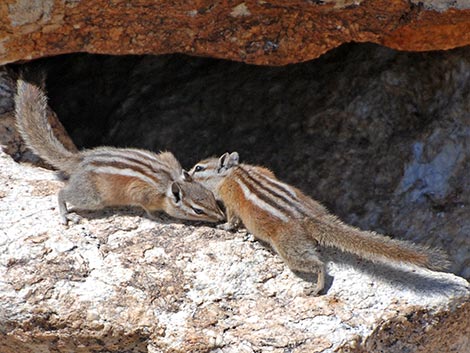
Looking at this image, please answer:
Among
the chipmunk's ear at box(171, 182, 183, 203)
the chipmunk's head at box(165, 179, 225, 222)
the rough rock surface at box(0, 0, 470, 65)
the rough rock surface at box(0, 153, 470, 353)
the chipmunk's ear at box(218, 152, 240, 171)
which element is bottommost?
the rough rock surface at box(0, 153, 470, 353)

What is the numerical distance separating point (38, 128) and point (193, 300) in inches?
85.1

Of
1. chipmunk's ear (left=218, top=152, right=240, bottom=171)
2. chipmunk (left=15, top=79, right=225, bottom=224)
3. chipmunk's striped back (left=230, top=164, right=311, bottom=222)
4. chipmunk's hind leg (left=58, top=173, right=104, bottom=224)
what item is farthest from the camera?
chipmunk's ear (left=218, top=152, right=240, bottom=171)

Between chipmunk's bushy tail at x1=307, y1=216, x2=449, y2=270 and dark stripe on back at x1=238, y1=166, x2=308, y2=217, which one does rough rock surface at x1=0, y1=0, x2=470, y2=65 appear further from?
chipmunk's bushy tail at x1=307, y1=216, x2=449, y2=270

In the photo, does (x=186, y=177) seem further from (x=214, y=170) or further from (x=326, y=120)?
(x=326, y=120)

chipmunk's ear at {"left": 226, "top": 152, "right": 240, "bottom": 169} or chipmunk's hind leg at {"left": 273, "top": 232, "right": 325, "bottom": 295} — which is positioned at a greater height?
chipmunk's ear at {"left": 226, "top": 152, "right": 240, "bottom": 169}

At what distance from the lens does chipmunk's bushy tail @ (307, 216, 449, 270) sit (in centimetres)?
548

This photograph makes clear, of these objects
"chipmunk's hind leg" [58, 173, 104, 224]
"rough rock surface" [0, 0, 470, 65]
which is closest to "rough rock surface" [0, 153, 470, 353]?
"chipmunk's hind leg" [58, 173, 104, 224]

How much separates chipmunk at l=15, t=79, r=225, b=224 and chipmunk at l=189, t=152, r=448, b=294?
10.7 inches

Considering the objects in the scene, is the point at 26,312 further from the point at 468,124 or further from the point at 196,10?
the point at 468,124

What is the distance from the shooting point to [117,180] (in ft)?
20.4

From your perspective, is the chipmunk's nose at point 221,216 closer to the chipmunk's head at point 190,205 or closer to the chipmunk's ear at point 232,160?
the chipmunk's head at point 190,205

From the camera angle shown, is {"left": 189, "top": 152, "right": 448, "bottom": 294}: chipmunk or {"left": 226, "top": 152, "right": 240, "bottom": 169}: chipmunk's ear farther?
{"left": 226, "top": 152, "right": 240, "bottom": 169}: chipmunk's ear

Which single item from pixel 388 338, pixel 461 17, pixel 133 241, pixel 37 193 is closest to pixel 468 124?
pixel 461 17

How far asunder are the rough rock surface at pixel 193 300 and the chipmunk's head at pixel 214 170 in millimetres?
889
